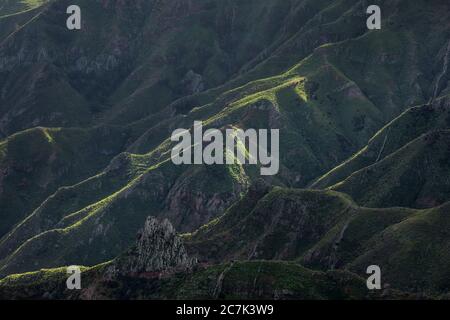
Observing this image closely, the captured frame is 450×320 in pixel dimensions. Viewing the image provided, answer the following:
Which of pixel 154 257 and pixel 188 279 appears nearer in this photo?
pixel 188 279

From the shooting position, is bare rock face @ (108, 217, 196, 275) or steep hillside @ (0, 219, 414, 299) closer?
steep hillside @ (0, 219, 414, 299)

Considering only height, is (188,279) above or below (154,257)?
below

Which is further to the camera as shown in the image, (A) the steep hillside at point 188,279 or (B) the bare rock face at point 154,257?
(B) the bare rock face at point 154,257
